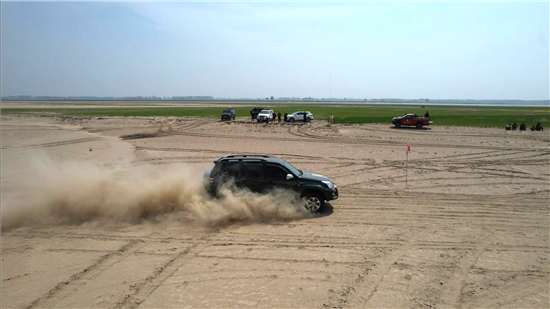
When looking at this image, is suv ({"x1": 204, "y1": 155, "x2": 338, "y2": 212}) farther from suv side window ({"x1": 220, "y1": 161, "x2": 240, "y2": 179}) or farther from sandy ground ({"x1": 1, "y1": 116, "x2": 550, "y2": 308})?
sandy ground ({"x1": 1, "y1": 116, "x2": 550, "y2": 308})

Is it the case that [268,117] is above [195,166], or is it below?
above

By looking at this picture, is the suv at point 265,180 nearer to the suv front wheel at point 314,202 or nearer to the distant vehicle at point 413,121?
the suv front wheel at point 314,202

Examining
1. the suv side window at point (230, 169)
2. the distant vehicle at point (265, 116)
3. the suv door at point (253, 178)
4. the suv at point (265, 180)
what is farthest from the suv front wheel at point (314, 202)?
the distant vehicle at point (265, 116)

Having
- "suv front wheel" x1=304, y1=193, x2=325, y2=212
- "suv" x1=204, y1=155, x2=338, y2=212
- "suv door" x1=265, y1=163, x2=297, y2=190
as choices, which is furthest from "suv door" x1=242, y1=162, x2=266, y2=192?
"suv front wheel" x1=304, y1=193, x2=325, y2=212

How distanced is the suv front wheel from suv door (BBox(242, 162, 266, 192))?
146 centimetres

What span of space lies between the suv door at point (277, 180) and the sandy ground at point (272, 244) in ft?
2.00

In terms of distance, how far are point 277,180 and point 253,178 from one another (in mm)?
758

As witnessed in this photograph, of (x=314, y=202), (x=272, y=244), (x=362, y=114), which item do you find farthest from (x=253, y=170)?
(x=362, y=114)

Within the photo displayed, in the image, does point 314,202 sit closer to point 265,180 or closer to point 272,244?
point 265,180

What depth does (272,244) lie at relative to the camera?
786 cm

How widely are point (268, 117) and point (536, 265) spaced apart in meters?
37.0

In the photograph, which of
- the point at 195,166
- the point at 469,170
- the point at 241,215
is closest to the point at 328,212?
the point at 241,215

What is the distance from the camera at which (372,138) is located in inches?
1121

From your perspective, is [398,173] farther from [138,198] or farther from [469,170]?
[138,198]
